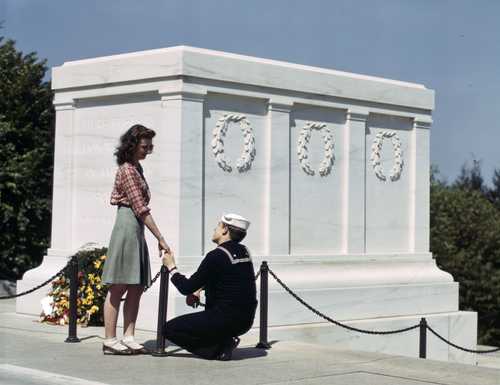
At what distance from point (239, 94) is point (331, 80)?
187 centimetres

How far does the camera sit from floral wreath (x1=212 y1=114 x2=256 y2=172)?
14.0 meters

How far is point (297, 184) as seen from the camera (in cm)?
1512

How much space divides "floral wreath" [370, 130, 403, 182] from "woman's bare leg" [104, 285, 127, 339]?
6.61 m

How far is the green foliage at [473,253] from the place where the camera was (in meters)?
26.7

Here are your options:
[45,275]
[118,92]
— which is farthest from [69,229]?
[118,92]

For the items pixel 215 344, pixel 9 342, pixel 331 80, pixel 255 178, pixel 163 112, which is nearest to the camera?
pixel 215 344

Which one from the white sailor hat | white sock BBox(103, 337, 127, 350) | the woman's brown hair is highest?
the woman's brown hair

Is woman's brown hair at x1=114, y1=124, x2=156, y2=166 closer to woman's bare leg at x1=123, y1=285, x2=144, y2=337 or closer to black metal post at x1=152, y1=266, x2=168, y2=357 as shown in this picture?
black metal post at x1=152, y1=266, x2=168, y2=357

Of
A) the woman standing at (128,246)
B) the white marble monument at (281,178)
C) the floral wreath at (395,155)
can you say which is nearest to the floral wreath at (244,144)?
the white marble monument at (281,178)

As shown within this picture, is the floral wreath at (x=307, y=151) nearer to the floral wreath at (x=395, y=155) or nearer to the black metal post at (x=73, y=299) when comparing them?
the floral wreath at (x=395, y=155)

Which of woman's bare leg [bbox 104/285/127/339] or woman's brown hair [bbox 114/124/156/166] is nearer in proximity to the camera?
→ woman's bare leg [bbox 104/285/127/339]

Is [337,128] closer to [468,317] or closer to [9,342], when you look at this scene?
[468,317]

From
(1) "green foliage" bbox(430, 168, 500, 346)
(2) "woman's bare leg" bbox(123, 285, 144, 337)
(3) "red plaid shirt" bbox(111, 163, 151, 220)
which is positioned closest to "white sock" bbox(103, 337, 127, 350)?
(2) "woman's bare leg" bbox(123, 285, 144, 337)

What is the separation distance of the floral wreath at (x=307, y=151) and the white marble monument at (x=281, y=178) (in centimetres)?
2
